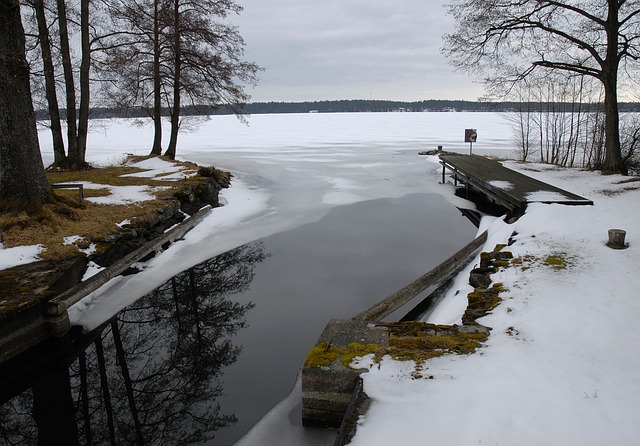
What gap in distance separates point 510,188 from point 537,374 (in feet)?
27.5

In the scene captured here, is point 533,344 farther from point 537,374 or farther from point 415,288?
point 415,288

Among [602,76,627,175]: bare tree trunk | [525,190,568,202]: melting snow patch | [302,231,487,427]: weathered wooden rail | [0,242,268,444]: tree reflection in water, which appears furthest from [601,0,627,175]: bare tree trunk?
[0,242,268,444]: tree reflection in water

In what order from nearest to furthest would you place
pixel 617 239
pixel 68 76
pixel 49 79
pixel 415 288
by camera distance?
pixel 415 288 < pixel 617 239 < pixel 49 79 < pixel 68 76

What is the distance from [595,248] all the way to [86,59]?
16020 millimetres

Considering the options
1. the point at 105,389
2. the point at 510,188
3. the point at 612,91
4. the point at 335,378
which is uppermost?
the point at 612,91

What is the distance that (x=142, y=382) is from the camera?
4980 mm

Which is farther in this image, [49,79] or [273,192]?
[273,192]

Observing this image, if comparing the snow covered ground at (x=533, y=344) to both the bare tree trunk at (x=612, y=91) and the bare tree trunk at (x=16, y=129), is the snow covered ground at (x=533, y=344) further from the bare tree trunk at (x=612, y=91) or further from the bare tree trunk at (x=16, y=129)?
the bare tree trunk at (x=612, y=91)

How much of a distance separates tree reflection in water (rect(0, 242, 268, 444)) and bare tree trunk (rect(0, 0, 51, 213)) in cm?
303

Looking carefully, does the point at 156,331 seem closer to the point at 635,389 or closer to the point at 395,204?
the point at 635,389

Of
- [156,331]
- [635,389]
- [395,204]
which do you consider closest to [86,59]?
[395,204]

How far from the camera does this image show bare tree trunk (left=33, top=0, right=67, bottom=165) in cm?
1285

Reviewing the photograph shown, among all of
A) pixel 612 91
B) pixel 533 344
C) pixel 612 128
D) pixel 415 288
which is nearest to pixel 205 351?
pixel 415 288

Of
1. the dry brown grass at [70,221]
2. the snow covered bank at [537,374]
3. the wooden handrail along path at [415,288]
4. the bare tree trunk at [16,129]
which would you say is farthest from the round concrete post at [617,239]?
the bare tree trunk at [16,129]
